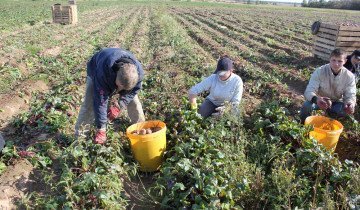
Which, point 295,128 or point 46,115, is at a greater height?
point 295,128

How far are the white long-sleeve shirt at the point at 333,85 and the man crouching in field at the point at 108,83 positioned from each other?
9.62ft

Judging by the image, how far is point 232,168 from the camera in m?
3.58

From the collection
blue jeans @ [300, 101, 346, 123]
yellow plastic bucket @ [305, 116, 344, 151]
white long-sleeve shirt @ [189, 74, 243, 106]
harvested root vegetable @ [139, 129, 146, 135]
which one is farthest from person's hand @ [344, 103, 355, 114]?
harvested root vegetable @ [139, 129, 146, 135]

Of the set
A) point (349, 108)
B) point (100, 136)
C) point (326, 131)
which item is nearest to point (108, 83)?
point (100, 136)

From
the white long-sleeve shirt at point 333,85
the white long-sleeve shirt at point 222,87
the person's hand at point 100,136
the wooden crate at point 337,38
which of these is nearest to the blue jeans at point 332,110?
the white long-sleeve shirt at point 333,85

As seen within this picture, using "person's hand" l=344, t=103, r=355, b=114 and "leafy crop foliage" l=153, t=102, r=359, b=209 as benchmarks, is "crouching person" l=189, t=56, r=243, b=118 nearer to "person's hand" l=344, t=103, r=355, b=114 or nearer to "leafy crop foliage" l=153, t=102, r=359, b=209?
"leafy crop foliage" l=153, t=102, r=359, b=209

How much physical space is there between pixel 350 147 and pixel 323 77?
1196 millimetres

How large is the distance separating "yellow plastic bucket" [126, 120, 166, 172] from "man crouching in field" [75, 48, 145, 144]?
38 cm

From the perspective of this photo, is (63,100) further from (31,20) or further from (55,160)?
Result: (31,20)

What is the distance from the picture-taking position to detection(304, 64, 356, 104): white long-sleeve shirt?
5176 millimetres

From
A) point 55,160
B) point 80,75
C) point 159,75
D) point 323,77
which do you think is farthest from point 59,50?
point 323,77

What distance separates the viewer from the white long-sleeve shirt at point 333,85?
518 centimetres

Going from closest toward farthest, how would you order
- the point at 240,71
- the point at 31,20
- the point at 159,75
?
1. the point at 159,75
2. the point at 240,71
3. the point at 31,20

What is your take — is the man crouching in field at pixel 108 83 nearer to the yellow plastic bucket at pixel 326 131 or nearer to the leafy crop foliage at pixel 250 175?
the leafy crop foliage at pixel 250 175
